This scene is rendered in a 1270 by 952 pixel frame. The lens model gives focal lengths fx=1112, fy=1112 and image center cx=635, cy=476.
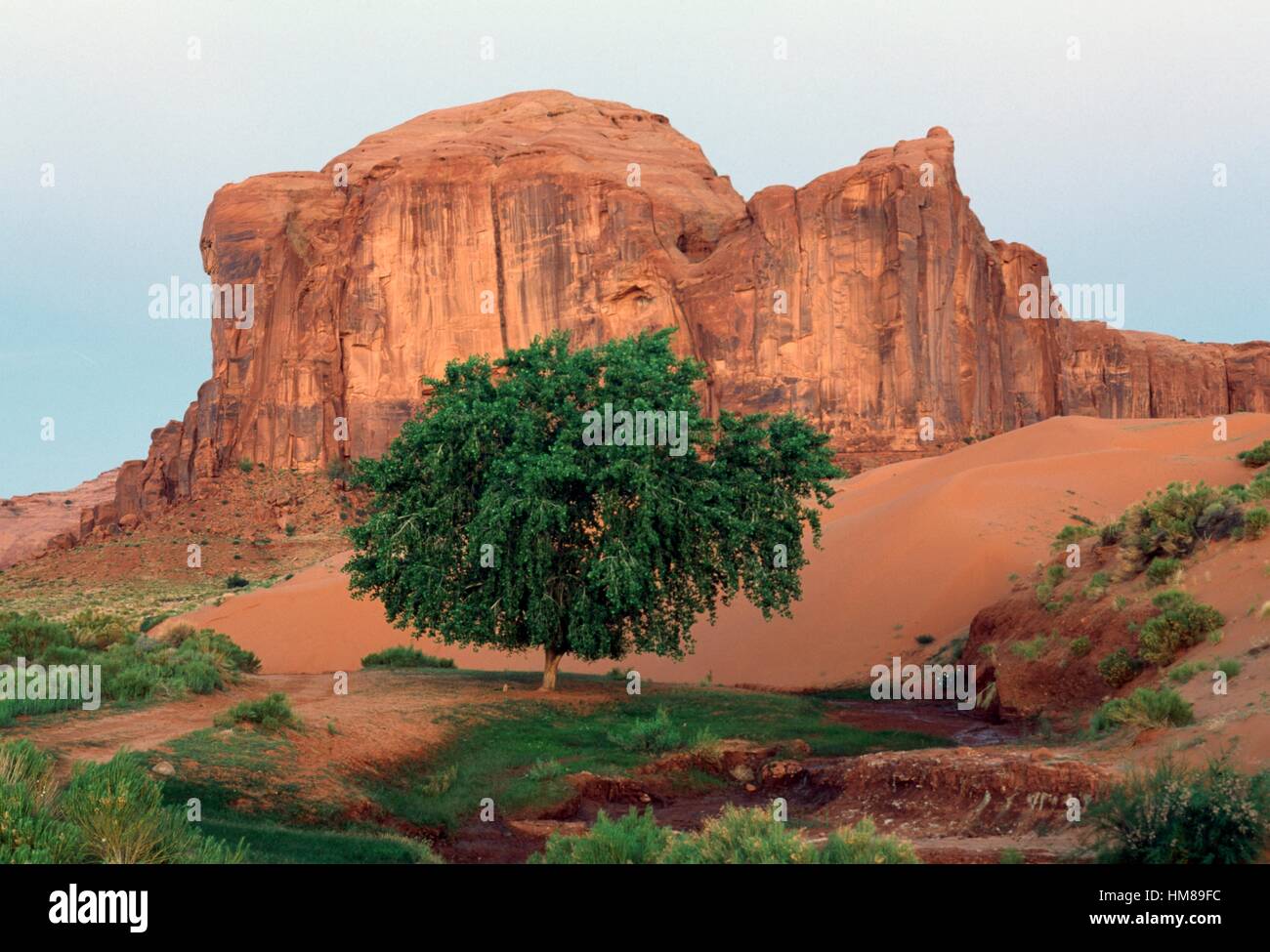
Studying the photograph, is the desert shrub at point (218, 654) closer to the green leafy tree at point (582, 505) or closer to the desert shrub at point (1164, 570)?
the green leafy tree at point (582, 505)

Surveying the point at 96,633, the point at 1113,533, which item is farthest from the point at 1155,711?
the point at 96,633

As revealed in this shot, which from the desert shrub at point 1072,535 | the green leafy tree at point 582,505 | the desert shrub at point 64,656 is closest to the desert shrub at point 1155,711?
the green leafy tree at point 582,505

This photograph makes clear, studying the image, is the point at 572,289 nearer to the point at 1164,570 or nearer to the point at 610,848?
the point at 1164,570

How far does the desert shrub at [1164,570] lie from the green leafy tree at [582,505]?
22.2 feet

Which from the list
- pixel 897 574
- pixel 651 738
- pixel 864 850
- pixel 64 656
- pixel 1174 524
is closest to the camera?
pixel 864 850

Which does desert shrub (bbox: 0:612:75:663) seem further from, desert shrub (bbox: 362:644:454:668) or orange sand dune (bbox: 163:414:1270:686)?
orange sand dune (bbox: 163:414:1270:686)

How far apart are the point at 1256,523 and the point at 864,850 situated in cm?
1726

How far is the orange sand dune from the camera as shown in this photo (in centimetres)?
3650

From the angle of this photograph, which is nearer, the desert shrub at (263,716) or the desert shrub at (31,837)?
the desert shrub at (31,837)

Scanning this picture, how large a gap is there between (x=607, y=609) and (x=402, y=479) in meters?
5.81

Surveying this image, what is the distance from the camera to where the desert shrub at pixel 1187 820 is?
984 cm

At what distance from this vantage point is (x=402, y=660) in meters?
35.0

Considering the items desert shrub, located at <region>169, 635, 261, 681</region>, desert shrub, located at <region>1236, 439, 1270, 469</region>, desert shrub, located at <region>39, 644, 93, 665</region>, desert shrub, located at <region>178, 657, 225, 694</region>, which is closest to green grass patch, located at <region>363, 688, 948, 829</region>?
desert shrub, located at <region>178, 657, 225, 694</region>

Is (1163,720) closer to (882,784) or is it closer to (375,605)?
(882,784)
